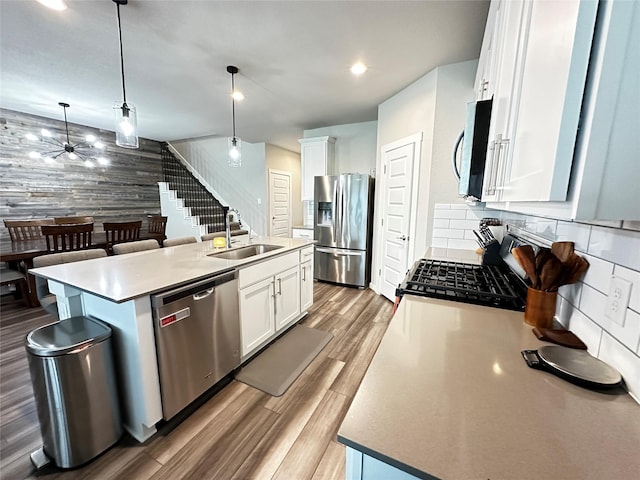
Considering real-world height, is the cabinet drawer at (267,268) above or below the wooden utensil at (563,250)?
below

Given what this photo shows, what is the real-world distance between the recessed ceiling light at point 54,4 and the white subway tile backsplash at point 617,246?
3143 millimetres

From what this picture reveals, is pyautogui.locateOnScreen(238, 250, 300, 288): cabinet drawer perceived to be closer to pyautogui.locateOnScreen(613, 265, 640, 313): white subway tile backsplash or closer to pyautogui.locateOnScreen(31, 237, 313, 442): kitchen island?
pyautogui.locateOnScreen(31, 237, 313, 442): kitchen island

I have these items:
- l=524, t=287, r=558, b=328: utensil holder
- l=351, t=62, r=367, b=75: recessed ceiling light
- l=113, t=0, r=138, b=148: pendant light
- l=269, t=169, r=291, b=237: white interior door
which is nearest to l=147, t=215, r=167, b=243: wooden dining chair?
l=269, t=169, r=291, b=237: white interior door

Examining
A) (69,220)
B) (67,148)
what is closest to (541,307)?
(69,220)

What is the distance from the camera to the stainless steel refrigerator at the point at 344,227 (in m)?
3.82

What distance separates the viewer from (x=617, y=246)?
668mm

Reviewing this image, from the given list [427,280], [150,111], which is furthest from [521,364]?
[150,111]

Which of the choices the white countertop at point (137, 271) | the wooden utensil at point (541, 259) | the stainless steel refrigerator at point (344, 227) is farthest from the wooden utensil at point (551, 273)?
the stainless steel refrigerator at point (344, 227)

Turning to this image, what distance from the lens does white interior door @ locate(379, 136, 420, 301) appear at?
2992 mm

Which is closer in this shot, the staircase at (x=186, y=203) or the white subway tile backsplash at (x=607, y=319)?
the white subway tile backsplash at (x=607, y=319)

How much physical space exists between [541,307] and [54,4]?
328 cm

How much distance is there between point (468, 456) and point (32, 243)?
487 centimetres

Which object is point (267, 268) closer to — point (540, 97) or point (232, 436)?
point (232, 436)

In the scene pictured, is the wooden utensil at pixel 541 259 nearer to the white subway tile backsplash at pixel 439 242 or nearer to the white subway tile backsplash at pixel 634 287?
the white subway tile backsplash at pixel 634 287
